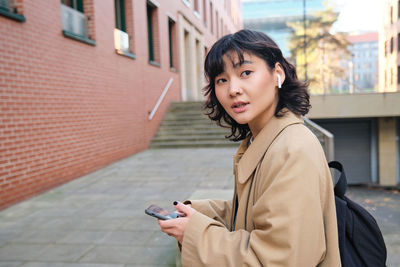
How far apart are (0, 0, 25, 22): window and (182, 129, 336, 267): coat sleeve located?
5480 millimetres

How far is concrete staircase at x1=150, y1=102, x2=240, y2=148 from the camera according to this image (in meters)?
11.5

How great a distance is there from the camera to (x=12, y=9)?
557 centimetres

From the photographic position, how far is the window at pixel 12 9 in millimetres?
5277

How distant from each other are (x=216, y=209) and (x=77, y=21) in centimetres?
713

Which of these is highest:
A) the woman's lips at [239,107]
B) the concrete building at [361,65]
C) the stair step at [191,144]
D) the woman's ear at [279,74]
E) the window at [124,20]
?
the window at [124,20]

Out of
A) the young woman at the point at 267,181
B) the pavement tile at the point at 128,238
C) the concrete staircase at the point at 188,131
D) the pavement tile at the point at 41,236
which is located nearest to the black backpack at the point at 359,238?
the young woman at the point at 267,181

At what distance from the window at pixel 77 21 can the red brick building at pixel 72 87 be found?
0.02 m

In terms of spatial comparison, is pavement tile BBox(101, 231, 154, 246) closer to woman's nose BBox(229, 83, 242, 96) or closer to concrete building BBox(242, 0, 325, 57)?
woman's nose BBox(229, 83, 242, 96)

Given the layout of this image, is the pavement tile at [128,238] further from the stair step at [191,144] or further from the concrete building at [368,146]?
the concrete building at [368,146]

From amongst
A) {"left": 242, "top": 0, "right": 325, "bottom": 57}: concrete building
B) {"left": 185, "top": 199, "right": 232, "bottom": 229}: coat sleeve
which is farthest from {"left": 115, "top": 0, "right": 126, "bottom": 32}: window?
{"left": 185, "top": 199, "right": 232, "bottom": 229}: coat sleeve

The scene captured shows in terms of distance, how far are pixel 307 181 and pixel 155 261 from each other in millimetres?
2426

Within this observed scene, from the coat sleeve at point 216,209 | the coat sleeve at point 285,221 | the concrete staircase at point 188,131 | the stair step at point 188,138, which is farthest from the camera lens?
the stair step at point 188,138

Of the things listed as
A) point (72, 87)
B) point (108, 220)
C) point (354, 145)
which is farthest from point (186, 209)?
point (354, 145)

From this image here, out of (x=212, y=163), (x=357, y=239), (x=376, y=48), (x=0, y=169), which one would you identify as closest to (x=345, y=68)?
(x=376, y=48)
